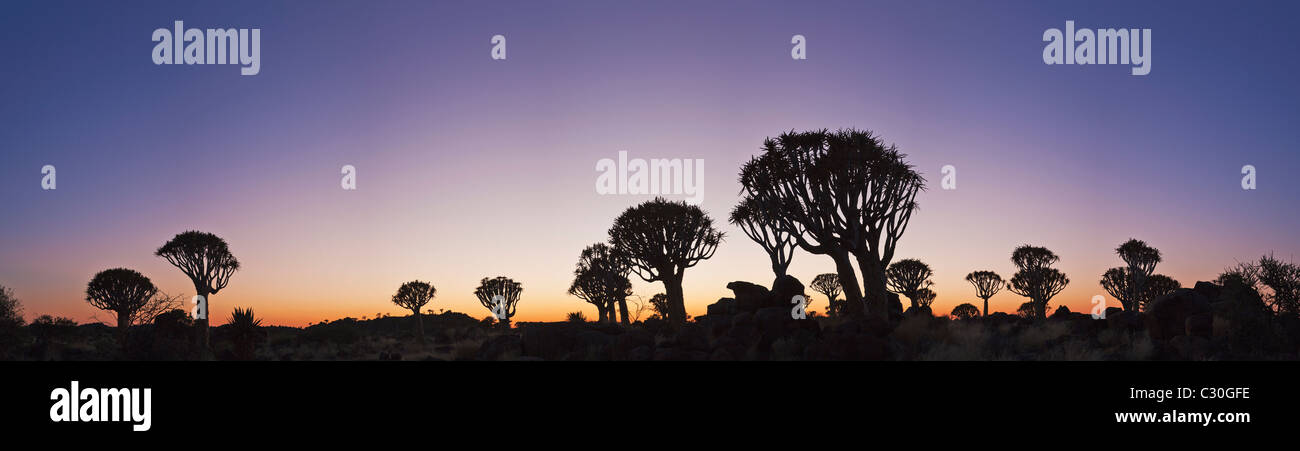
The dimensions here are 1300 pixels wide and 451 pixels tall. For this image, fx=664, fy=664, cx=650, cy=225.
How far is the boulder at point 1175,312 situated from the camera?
16703 mm

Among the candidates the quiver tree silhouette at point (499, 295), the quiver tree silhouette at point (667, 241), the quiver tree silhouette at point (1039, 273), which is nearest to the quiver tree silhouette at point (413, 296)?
the quiver tree silhouette at point (499, 295)

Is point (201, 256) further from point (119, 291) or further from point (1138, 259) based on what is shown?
point (1138, 259)

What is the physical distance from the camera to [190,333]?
27078 millimetres

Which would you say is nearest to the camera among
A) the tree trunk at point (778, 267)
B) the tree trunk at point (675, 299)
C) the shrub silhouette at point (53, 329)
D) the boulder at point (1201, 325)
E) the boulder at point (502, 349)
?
the boulder at point (1201, 325)

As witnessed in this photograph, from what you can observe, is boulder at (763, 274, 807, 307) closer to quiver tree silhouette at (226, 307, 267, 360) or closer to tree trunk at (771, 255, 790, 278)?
tree trunk at (771, 255, 790, 278)

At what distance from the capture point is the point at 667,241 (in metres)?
31.3

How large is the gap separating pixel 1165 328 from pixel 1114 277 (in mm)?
39132

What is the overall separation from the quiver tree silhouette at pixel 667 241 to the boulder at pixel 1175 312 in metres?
17.8

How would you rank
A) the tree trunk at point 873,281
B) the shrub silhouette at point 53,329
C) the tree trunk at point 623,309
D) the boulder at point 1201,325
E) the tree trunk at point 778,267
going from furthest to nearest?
1. the tree trunk at point 623,309
2. the shrub silhouette at point 53,329
3. the tree trunk at point 778,267
4. the tree trunk at point 873,281
5. the boulder at point 1201,325

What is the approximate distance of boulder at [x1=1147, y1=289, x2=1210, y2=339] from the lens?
658 inches

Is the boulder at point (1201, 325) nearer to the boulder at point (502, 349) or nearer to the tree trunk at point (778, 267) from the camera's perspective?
the tree trunk at point (778, 267)

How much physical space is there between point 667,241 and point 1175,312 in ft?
63.0

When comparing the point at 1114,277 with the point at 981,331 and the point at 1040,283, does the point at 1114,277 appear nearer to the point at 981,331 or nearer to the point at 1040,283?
the point at 1040,283
